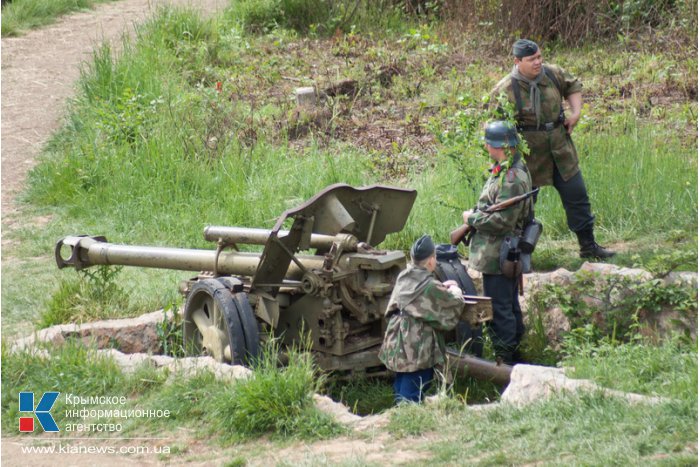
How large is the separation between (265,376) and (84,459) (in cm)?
113

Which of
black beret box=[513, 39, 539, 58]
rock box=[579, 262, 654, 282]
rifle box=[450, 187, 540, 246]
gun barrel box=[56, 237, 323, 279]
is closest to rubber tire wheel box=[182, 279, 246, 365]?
gun barrel box=[56, 237, 323, 279]

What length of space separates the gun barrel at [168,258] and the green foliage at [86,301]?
248 mm

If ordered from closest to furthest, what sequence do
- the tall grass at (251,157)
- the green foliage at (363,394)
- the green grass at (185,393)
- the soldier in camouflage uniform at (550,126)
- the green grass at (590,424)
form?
the green grass at (590,424)
the green grass at (185,393)
the green foliage at (363,394)
the soldier in camouflage uniform at (550,126)
the tall grass at (251,157)

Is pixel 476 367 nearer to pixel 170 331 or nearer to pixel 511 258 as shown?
pixel 511 258

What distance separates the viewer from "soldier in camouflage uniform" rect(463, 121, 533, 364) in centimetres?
728

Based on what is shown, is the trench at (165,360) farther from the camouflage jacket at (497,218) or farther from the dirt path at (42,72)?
the dirt path at (42,72)

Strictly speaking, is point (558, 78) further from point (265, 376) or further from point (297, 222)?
point (265, 376)

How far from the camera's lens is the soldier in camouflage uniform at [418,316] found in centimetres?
662

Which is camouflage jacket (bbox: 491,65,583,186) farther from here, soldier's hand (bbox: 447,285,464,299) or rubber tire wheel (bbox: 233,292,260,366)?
rubber tire wheel (bbox: 233,292,260,366)

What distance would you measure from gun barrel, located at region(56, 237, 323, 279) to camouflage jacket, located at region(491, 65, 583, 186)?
2244mm

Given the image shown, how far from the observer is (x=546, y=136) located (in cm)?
862

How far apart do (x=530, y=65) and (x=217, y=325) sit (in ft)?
10.5

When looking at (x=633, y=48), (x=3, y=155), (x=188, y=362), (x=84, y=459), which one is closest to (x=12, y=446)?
(x=84, y=459)

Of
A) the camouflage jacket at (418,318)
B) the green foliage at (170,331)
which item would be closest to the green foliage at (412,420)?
the camouflage jacket at (418,318)
